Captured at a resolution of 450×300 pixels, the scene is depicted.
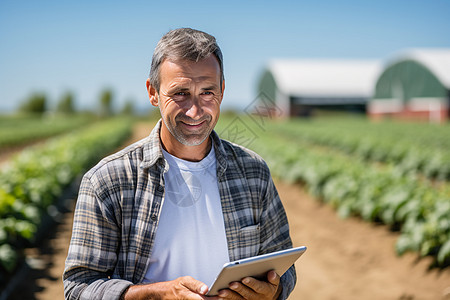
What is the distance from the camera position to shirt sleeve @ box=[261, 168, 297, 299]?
1632 millimetres

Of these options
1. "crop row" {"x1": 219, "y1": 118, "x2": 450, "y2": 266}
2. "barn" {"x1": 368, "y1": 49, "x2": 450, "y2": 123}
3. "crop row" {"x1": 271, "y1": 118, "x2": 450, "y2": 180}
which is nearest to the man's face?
"crop row" {"x1": 219, "y1": 118, "x2": 450, "y2": 266}

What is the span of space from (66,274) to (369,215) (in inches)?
207

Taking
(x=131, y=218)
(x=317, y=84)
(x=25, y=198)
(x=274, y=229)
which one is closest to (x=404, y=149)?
(x=25, y=198)

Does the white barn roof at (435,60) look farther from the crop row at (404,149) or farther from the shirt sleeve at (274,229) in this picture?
the shirt sleeve at (274,229)

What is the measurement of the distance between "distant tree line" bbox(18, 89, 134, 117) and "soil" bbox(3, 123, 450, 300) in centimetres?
7616

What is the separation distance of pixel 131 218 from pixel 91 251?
0.17m

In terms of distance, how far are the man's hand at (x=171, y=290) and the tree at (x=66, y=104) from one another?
9756cm

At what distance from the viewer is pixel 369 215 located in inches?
231

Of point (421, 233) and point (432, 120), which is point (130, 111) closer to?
point (432, 120)

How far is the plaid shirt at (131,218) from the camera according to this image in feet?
4.45

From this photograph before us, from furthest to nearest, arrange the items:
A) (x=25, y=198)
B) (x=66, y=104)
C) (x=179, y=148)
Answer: (x=66, y=104)
(x=25, y=198)
(x=179, y=148)

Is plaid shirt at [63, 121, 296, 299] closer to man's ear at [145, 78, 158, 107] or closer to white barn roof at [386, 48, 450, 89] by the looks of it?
man's ear at [145, 78, 158, 107]

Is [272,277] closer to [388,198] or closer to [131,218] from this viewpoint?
[131,218]

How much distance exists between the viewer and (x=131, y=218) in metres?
1.41
